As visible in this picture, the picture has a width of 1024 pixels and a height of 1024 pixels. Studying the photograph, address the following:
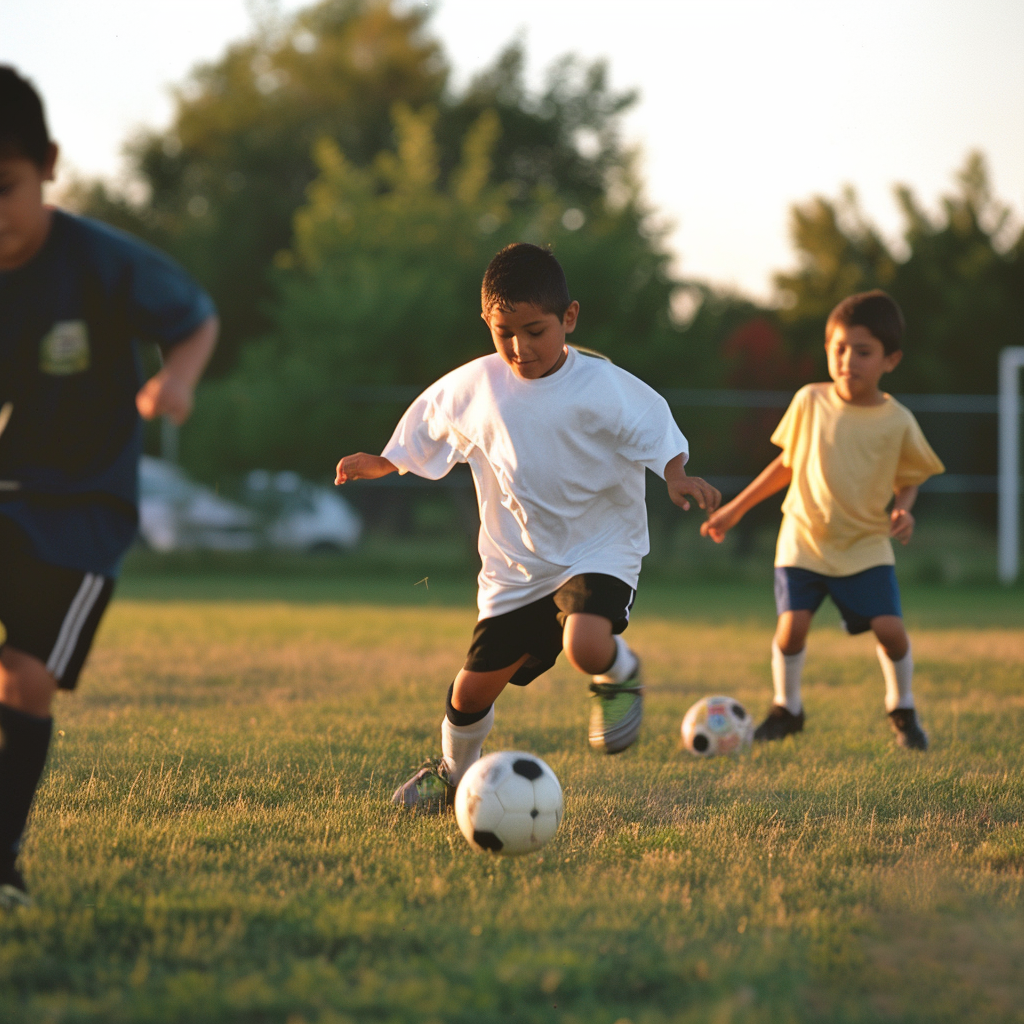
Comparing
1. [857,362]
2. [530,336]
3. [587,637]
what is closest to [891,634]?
[857,362]

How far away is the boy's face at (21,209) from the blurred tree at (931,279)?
2770 cm

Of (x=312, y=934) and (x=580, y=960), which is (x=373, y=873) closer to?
(x=312, y=934)

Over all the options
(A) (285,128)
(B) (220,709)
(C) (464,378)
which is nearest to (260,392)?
(B) (220,709)

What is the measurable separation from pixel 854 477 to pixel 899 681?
0.91 metres

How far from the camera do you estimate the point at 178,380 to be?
9.68 feet

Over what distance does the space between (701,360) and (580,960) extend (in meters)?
17.3

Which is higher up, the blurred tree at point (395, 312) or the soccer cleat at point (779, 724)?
the blurred tree at point (395, 312)

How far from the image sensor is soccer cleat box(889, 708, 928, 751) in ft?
17.7

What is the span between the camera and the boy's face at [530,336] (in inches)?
152

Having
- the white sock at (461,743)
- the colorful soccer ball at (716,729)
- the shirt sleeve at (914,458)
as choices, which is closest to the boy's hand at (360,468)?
the white sock at (461,743)

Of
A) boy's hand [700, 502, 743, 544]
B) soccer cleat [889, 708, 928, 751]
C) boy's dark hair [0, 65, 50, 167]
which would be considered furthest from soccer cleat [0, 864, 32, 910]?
soccer cleat [889, 708, 928, 751]

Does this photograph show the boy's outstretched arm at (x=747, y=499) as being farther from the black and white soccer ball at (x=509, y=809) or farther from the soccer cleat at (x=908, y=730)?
the black and white soccer ball at (x=509, y=809)

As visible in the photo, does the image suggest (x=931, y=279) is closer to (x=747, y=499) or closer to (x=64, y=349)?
(x=747, y=499)

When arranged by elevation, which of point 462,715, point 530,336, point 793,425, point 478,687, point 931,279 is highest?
point 931,279
